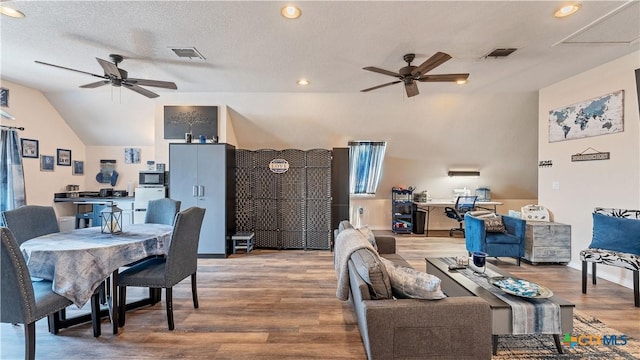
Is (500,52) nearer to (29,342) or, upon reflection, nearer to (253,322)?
(253,322)

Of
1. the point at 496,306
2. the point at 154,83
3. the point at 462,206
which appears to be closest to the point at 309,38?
the point at 154,83

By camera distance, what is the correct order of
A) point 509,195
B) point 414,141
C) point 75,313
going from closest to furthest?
point 75,313, point 414,141, point 509,195

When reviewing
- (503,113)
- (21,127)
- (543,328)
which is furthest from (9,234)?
(503,113)

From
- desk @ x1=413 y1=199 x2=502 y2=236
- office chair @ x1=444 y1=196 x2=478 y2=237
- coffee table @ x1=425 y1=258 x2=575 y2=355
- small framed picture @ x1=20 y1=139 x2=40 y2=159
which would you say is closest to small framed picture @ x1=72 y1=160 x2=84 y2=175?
small framed picture @ x1=20 y1=139 x2=40 y2=159

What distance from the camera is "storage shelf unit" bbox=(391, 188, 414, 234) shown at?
7.17 m

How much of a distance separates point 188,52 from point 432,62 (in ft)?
9.38

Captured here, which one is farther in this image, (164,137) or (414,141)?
(414,141)

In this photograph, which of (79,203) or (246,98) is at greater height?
(246,98)

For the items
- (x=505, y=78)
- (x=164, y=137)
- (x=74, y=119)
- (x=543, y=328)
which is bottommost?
(x=543, y=328)

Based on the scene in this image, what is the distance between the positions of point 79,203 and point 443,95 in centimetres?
770

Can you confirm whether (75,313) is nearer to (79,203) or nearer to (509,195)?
(79,203)

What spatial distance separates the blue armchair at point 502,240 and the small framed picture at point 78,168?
799 cm

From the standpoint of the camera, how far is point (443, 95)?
5.44 meters

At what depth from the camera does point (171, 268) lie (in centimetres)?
262
